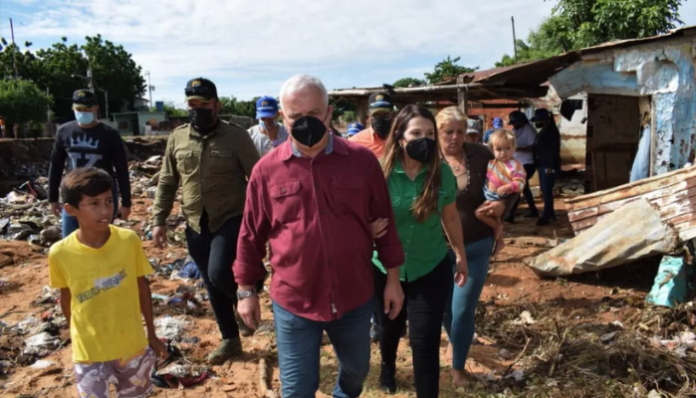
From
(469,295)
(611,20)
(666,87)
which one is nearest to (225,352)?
(469,295)

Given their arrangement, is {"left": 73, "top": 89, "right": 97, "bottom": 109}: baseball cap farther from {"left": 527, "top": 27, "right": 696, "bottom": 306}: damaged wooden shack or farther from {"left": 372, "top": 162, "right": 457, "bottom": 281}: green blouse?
{"left": 527, "top": 27, "right": 696, "bottom": 306}: damaged wooden shack

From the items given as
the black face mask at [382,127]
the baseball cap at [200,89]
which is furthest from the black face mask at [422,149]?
the baseball cap at [200,89]

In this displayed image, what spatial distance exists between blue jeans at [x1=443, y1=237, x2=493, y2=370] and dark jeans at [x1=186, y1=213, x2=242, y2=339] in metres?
1.49

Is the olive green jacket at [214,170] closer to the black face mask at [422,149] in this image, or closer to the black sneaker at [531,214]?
the black face mask at [422,149]

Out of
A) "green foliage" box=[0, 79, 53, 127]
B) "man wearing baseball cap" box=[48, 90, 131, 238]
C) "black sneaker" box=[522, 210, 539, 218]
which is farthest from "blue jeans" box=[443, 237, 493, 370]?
"green foliage" box=[0, 79, 53, 127]

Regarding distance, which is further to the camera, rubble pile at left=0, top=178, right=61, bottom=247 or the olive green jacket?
rubble pile at left=0, top=178, right=61, bottom=247

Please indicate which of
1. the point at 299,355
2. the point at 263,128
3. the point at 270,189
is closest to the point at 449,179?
the point at 270,189

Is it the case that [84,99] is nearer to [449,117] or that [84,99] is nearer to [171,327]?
[171,327]

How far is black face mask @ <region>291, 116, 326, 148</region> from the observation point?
85.7 inches

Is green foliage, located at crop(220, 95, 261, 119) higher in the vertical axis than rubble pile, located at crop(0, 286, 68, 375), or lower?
higher

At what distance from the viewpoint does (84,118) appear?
4.34 m

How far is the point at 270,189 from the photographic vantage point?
7.59 ft

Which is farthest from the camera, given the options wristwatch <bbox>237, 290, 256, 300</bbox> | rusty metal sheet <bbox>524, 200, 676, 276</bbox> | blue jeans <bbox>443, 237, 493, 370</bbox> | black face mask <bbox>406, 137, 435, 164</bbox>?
rusty metal sheet <bbox>524, 200, 676, 276</bbox>

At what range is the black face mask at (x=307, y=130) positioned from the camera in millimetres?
2176
